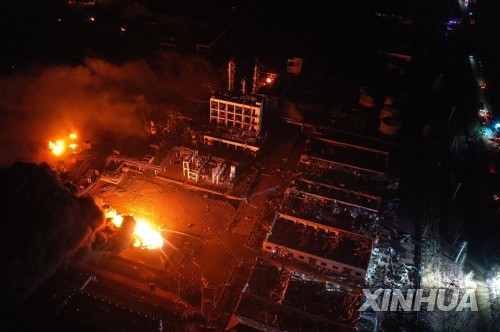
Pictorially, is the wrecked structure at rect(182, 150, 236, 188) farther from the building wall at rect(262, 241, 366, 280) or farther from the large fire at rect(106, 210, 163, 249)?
the building wall at rect(262, 241, 366, 280)

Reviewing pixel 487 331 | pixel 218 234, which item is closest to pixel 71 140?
pixel 218 234

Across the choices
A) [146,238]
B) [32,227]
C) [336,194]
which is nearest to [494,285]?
[336,194]

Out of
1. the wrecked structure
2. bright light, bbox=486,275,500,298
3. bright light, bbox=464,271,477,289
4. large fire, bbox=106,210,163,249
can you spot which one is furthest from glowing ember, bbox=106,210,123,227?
bright light, bbox=486,275,500,298

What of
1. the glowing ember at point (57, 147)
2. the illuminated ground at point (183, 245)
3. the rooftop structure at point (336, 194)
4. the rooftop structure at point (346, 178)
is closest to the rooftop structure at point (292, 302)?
the illuminated ground at point (183, 245)

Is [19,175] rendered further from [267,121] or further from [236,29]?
[236,29]

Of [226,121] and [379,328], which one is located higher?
[226,121]

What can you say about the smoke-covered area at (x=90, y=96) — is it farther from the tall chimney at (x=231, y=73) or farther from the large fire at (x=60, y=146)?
the tall chimney at (x=231, y=73)
